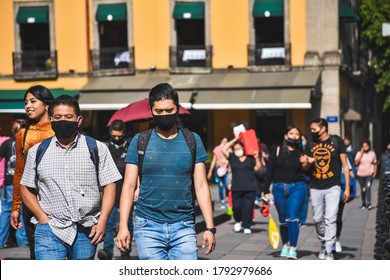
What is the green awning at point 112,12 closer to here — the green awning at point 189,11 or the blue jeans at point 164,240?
the green awning at point 189,11

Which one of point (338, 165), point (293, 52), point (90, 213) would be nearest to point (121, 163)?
point (338, 165)

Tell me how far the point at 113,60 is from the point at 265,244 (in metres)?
19.7

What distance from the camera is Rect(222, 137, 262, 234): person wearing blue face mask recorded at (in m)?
13.7

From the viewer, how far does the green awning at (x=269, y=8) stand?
28844 millimetres

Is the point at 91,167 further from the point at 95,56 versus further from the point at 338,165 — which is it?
the point at 95,56

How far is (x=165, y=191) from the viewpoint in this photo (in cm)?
522

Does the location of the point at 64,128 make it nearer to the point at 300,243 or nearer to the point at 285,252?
the point at 285,252

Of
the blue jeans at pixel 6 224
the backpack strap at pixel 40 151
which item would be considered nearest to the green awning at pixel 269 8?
the blue jeans at pixel 6 224

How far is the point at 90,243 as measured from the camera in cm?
530

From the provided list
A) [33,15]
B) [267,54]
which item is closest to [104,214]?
[267,54]

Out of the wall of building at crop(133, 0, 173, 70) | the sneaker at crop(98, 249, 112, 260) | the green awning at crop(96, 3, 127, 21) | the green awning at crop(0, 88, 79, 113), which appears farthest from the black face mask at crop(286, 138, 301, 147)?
the green awning at crop(96, 3, 127, 21)

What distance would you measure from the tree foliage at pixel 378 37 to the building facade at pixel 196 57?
111 centimetres
